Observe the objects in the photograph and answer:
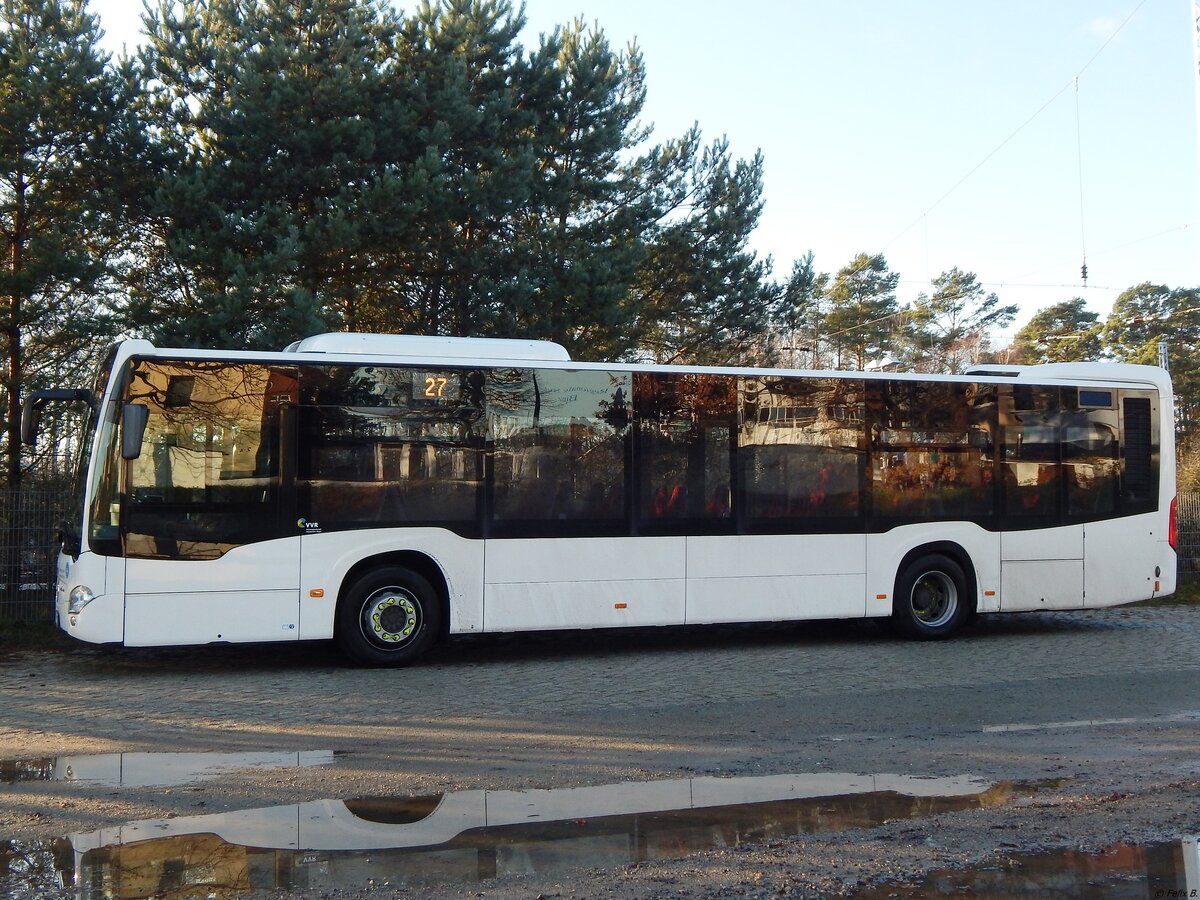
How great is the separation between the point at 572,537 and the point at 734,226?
15.8 metres

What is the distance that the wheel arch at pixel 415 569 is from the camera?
11.3 meters

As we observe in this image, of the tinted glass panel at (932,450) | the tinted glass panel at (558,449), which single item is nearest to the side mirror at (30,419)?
the tinted glass panel at (558,449)

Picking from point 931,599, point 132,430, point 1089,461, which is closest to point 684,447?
point 931,599

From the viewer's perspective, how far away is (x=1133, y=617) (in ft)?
53.7

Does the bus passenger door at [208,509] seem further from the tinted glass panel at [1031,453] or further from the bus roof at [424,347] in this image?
the tinted glass panel at [1031,453]

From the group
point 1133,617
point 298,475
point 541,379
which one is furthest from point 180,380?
point 1133,617

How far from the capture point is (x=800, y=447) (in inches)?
509

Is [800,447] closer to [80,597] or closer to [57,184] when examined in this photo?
[80,597]

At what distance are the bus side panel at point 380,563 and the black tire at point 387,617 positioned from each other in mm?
156

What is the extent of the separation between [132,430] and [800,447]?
22.8 feet

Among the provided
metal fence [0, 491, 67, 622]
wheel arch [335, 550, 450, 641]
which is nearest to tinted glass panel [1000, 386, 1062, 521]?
wheel arch [335, 550, 450, 641]

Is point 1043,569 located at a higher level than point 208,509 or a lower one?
lower

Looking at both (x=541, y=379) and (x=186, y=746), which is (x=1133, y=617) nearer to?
(x=541, y=379)

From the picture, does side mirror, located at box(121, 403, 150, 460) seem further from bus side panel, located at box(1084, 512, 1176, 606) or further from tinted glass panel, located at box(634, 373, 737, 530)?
bus side panel, located at box(1084, 512, 1176, 606)
